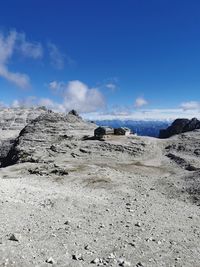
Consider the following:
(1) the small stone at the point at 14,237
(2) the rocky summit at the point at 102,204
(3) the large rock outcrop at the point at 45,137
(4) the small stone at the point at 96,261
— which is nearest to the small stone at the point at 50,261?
(2) the rocky summit at the point at 102,204

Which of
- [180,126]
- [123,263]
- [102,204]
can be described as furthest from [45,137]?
[180,126]

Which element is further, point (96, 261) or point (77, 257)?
point (77, 257)

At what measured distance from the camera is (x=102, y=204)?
3100 centimetres

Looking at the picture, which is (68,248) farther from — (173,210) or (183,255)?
(173,210)

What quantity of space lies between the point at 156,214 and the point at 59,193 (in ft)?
31.1

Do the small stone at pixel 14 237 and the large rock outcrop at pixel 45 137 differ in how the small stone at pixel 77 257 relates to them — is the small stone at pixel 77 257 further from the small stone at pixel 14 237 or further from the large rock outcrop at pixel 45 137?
the large rock outcrop at pixel 45 137

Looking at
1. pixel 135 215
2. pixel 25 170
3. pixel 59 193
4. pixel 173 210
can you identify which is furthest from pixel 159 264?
pixel 25 170

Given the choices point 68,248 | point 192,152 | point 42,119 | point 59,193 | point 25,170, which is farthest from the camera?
point 42,119

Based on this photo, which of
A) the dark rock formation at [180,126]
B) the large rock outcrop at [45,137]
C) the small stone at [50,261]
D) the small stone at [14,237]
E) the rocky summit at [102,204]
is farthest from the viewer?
the dark rock formation at [180,126]

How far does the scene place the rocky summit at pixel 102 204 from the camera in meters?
20.3

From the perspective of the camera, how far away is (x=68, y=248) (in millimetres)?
20703

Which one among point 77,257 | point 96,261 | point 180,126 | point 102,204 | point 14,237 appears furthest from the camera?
point 180,126

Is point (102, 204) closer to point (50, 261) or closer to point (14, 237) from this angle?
point (14, 237)

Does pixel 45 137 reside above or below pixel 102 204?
above
